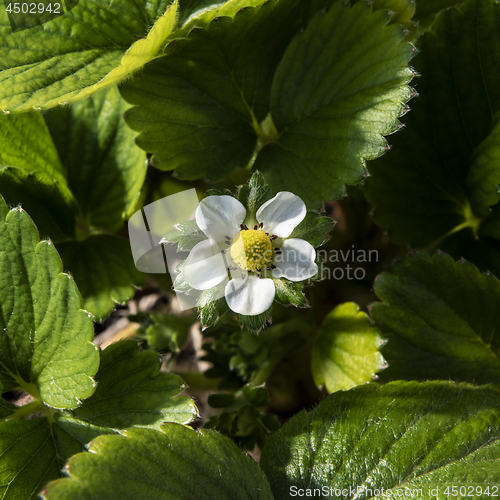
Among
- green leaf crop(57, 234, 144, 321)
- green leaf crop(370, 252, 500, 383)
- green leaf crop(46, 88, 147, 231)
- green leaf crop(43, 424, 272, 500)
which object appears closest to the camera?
green leaf crop(43, 424, 272, 500)

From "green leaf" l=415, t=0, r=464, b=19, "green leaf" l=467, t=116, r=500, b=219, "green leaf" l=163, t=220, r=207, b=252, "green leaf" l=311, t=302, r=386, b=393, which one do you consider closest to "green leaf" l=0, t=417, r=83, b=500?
"green leaf" l=163, t=220, r=207, b=252

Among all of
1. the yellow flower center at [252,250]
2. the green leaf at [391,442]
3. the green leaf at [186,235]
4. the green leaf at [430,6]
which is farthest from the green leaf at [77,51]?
the green leaf at [391,442]

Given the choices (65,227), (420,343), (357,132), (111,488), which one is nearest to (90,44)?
(65,227)

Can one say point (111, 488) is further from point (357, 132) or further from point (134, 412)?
point (357, 132)

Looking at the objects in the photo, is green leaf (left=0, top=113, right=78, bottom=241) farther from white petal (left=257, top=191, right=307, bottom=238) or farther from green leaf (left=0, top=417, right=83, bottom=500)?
white petal (left=257, top=191, right=307, bottom=238)

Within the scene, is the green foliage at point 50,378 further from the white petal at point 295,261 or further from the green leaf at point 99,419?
the white petal at point 295,261

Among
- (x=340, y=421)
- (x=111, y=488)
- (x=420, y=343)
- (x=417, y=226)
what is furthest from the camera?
(x=417, y=226)
